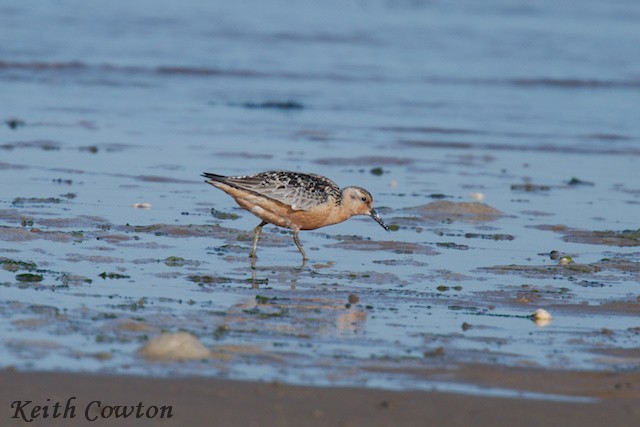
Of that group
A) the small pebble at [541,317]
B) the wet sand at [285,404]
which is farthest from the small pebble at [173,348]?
the small pebble at [541,317]

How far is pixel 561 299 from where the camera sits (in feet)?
29.1

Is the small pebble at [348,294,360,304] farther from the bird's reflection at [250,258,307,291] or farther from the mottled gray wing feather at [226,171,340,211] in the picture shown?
the mottled gray wing feather at [226,171,340,211]

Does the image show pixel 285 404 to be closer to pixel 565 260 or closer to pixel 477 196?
pixel 565 260

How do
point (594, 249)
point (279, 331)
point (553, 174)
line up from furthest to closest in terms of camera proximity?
point (553, 174) < point (594, 249) < point (279, 331)

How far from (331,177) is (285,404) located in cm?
832

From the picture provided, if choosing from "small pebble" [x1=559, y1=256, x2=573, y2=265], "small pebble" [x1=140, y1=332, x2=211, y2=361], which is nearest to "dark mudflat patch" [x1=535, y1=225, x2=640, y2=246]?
"small pebble" [x1=559, y1=256, x2=573, y2=265]

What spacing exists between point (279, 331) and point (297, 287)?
1510 millimetres

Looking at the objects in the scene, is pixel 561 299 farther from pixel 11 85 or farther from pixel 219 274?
pixel 11 85

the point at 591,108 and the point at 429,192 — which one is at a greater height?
the point at 591,108

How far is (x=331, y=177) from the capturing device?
14.3 meters

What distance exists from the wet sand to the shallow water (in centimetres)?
21

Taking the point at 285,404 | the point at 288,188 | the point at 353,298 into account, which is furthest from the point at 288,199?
the point at 285,404

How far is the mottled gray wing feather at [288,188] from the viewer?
10406 millimetres

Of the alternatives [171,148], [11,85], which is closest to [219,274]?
[171,148]
